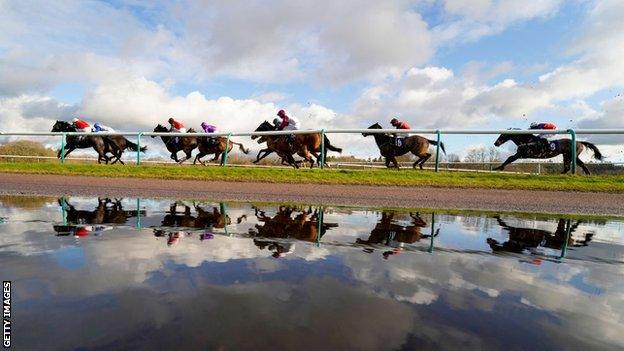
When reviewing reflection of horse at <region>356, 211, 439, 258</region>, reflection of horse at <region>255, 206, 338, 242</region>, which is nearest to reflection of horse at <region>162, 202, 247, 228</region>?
reflection of horse at <region>255, 206, 338, 242</region>

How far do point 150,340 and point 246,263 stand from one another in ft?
4.52

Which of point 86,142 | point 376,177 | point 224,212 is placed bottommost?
point 224,212

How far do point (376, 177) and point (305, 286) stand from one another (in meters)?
9.10

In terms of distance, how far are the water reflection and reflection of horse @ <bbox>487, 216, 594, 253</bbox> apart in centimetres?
2

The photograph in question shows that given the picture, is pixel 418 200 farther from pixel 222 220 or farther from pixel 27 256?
pixel 27 256

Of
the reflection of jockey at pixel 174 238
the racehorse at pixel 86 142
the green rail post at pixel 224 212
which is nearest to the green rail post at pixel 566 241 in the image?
the green rail post at pixel 224 212

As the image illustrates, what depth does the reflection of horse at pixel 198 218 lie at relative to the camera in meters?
5.07

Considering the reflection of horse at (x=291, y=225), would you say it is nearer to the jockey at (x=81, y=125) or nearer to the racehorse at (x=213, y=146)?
the racehorse at (x=213, y=146)

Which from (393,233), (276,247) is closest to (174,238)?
(276,247)

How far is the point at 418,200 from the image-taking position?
29.3ft

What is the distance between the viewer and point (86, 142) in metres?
18.0

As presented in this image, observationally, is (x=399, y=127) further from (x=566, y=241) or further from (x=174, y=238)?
(x=174, y=238)

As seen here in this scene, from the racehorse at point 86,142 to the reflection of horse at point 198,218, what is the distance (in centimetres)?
1340

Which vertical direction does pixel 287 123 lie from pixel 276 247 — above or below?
above
